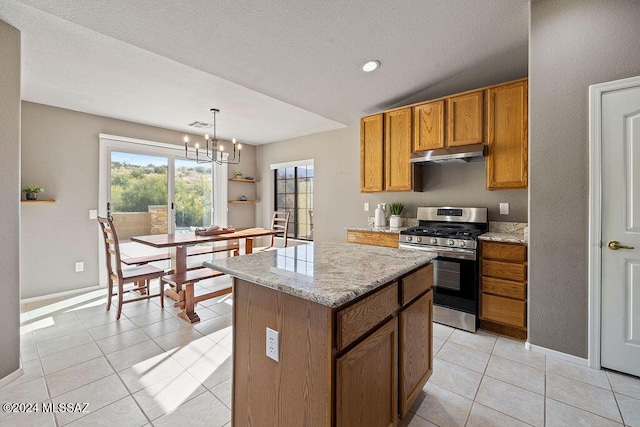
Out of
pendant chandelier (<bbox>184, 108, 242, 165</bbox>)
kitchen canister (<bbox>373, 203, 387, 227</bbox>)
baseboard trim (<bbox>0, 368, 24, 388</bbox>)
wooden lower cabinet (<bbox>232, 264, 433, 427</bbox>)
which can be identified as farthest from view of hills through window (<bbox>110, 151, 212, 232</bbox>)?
wooden lower cabinet (<bbox>232, 264, 433, 427</bbox>)

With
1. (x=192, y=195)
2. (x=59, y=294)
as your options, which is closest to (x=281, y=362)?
(x=59, y=294)

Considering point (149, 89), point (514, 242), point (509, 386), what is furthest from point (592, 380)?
point (149, 89)

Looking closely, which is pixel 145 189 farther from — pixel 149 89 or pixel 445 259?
pixel 445 259

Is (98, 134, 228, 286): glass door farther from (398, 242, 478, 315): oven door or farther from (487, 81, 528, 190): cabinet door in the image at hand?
(487, 81, 528, 190): cabinet door

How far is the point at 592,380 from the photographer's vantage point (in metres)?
1.98

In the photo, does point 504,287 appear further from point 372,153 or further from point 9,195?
point 9,195

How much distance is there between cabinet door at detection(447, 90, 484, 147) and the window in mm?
2631

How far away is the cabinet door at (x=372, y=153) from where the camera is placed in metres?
3.79

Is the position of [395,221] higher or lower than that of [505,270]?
higher

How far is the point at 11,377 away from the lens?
1918 mm

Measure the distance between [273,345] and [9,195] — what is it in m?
2.17

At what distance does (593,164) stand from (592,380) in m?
1.51

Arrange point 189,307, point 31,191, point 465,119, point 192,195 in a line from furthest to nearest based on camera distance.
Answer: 1. point 192,195
2. point 31,191
3. point 465,119
4. point 189,307

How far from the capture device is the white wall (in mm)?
1914
